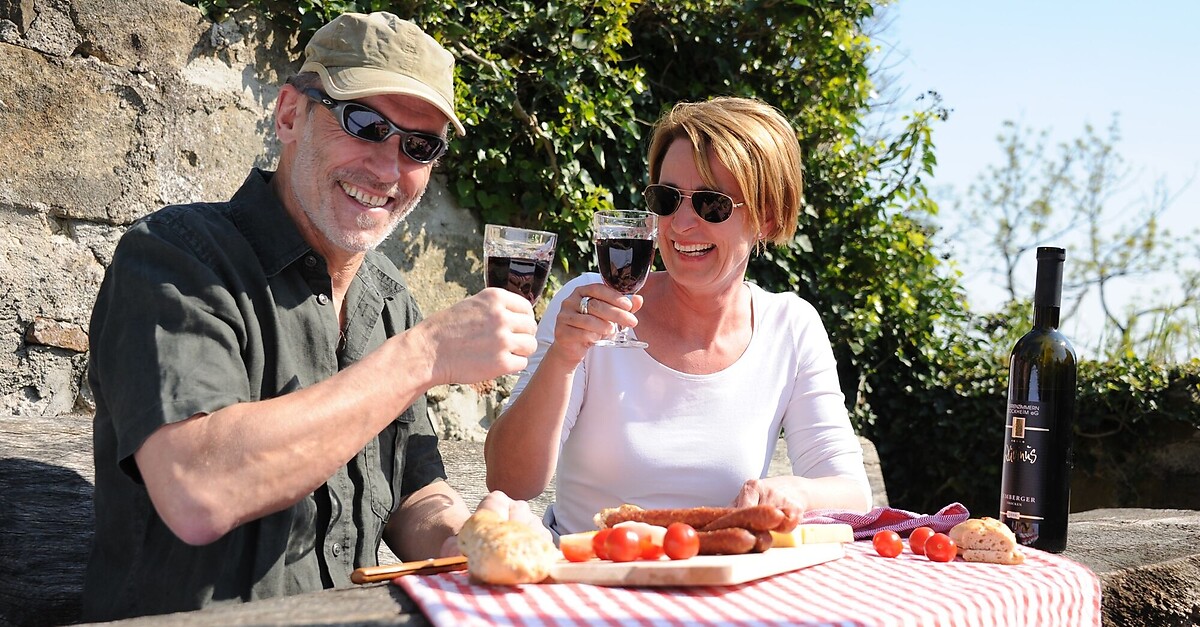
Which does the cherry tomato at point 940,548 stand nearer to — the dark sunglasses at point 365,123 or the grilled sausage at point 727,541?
the grilled sausage at point 727,541

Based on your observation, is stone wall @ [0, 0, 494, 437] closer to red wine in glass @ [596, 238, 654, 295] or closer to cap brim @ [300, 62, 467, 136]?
cap brim @ [300, 62, 467, 136]

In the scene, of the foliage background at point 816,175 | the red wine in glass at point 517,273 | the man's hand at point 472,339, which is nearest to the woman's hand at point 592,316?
the red wine in glass at point 517,273

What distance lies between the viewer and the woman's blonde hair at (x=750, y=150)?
2977 millimetres

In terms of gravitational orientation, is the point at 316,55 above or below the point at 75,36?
below

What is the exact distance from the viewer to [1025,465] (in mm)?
2367

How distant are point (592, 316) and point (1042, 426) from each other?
1.09 m

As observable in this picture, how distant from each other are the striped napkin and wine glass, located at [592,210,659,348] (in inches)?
24.6

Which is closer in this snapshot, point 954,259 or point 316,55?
point 316,55

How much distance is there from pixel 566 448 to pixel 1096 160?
1961 centimetres

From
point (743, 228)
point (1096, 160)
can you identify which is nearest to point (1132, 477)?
point (743, 228)

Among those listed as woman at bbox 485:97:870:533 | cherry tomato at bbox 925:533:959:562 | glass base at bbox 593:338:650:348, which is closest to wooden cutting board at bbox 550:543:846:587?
cherry tomato at bbox 925:533:959:562

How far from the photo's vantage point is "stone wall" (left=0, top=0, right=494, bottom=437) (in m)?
3.36

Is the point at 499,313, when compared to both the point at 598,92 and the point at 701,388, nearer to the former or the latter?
the point at 701,388

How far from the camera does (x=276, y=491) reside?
1.74 metres
